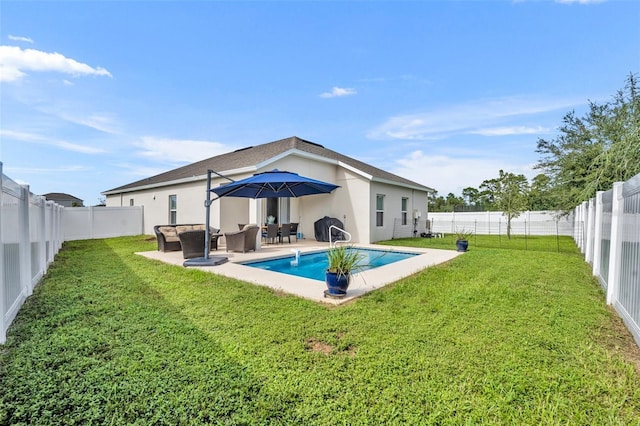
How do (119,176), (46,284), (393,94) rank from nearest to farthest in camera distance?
(46,284)
(393,94)
(119,176)

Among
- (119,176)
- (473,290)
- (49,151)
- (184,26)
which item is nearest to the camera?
(473,290)

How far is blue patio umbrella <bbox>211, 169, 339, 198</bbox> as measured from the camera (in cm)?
947

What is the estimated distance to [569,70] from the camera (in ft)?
37.8

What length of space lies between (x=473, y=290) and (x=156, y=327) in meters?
5.24

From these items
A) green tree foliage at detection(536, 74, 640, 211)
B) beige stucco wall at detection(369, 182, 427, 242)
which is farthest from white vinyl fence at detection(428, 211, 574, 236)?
green tree foliage at detection(536, 74, 640, 211)

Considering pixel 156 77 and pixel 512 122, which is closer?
pixel 156 77

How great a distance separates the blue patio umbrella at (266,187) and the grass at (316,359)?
354 centimetres

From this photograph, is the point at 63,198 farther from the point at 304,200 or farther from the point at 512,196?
the point at 512,196

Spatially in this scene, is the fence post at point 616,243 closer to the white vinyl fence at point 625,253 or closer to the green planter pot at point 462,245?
the white vinyl fence at point 625,253

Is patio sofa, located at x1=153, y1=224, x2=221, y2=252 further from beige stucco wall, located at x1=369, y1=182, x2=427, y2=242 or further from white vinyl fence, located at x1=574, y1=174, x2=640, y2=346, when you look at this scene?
white vinyl fence, located at x1=574, y1=174, x2=640, y2=346

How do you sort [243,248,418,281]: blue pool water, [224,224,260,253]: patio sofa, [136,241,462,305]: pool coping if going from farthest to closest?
[224,224,260,253]: patio sofa → [243,248,418,281]: blue pool water → [136,241,462,305]: pool coping

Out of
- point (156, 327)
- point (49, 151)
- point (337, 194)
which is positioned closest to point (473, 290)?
point (156, 327)

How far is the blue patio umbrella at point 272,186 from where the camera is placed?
9469 mm

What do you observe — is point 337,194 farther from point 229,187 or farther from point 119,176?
point 119,176
